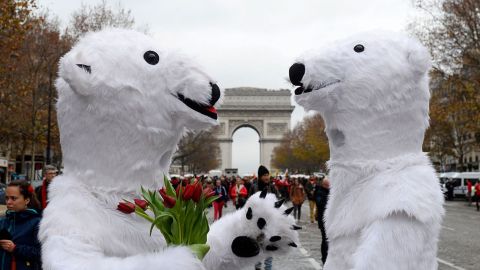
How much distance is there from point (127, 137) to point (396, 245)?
48.9 inches

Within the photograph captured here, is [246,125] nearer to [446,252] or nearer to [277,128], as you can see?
[277,128]

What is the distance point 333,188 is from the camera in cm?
286

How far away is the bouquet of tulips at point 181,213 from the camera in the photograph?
2.19m

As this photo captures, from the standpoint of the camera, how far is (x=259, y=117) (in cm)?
7562

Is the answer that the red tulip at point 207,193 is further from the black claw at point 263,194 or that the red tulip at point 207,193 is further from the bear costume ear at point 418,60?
the bear costume ear at point 418,60

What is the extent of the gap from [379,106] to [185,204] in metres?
1.07

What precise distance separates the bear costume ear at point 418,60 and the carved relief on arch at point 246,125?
73714mm

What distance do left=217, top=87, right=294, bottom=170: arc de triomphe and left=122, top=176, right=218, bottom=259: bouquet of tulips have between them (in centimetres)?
6558

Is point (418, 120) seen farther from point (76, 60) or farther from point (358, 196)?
point (76, 60)

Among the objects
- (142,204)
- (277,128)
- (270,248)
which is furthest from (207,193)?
(277,128)

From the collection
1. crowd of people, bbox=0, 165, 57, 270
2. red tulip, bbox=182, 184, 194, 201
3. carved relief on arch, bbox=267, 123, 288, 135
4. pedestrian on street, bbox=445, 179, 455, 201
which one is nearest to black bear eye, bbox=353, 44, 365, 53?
red tulip, bbox=182, 184, 194, 201

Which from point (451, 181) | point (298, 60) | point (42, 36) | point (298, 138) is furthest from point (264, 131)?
point (298, 60)

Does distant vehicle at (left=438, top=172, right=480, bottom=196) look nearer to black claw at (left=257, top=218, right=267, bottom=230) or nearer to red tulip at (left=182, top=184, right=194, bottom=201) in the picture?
black claw at (left=257, top=218, right=267, bottom=230)

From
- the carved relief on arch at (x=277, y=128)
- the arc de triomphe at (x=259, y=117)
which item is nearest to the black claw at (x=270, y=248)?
the arc de triomphe at (x=259, y=117)
